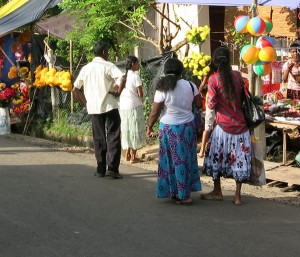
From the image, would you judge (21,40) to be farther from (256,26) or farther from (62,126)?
(256,26)

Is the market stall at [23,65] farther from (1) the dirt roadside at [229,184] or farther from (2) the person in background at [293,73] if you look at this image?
(2) the person in background at [293,73]

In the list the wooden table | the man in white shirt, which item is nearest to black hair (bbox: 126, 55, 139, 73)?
the man in white shirt

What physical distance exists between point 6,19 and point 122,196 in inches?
362

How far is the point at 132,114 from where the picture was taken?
10117 millimetres

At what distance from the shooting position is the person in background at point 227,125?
22.4ft

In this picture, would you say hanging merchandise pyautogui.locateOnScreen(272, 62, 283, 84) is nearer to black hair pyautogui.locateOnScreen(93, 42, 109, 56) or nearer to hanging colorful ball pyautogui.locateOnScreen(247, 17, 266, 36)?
hanging colorful ball pyautogui.locateOnScreen(247, 17, 266, 36)

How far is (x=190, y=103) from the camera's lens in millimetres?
6961

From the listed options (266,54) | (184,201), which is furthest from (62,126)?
(184,201)

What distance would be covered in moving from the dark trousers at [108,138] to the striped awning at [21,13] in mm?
6080

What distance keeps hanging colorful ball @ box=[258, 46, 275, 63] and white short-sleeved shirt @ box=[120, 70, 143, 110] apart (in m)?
2.08

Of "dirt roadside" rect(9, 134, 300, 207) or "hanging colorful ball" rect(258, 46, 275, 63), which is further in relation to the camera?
"hanging colorful ball" rect(258, 46, 275, 63)

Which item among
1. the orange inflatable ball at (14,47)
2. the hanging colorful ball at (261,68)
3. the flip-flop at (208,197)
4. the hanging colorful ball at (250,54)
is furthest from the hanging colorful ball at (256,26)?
the orange inflatable ball at (14,47)

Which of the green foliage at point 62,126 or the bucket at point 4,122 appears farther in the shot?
the bucket at point 4,122

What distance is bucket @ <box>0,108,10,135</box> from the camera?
571 inches
